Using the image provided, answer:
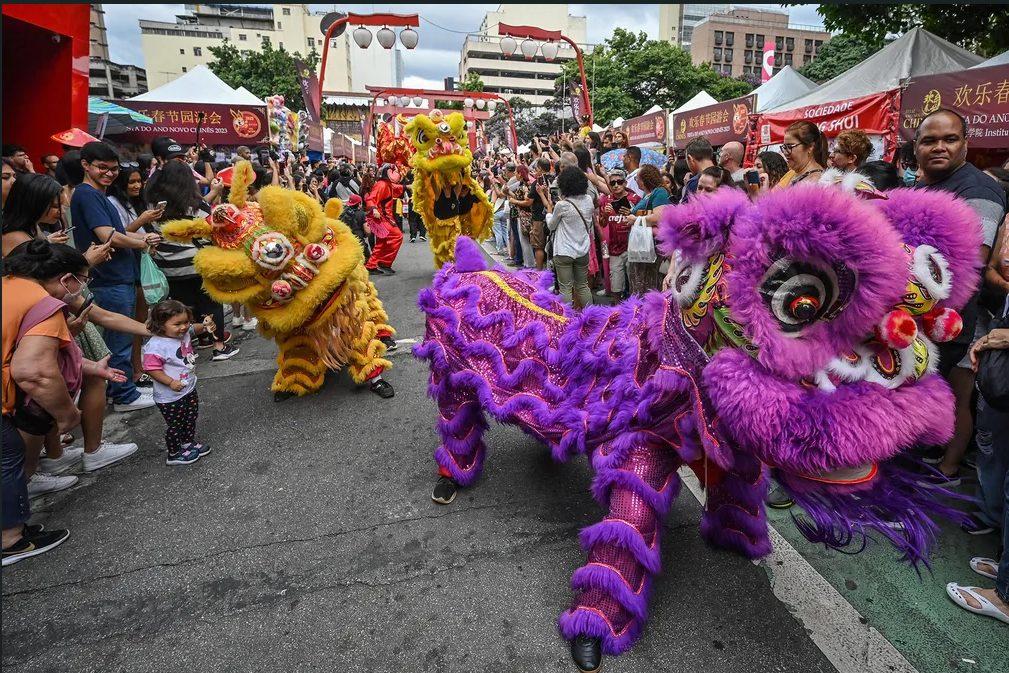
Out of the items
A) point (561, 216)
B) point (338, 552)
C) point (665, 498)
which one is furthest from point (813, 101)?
point (338, 552)

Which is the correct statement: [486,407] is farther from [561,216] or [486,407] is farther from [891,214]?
[561,216]

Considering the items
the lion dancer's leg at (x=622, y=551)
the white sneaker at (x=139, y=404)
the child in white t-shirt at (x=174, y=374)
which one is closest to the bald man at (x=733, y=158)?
the lion dancer's leg at (x=622, y=551)

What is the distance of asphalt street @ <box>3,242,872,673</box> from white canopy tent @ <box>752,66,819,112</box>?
37.0 ft

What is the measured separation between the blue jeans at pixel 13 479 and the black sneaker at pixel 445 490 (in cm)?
189

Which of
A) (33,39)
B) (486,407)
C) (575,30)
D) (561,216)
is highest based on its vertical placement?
(575,30)

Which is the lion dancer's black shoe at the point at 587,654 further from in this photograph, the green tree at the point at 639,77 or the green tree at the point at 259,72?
the green tree at the point at 259,72

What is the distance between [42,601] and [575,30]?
92302mm

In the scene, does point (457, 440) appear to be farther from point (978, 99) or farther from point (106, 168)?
point (978, 99)

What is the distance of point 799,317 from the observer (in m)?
1.22

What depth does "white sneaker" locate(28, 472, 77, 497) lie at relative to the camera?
285cm

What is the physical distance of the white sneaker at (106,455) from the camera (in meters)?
3.08

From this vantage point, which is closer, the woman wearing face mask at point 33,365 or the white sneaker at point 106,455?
the woman wearing face mask at point 33,365

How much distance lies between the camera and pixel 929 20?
776 centimetres

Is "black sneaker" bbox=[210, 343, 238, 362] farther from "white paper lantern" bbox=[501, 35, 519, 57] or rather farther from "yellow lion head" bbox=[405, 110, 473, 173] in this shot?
"white paper lantern" bbox=[501, 35, 519, 57]
